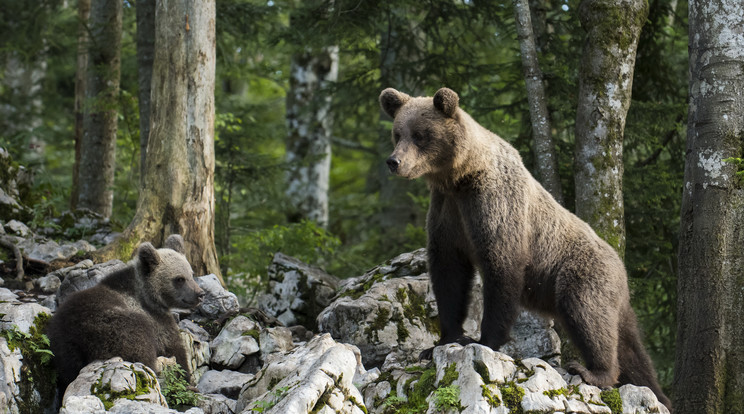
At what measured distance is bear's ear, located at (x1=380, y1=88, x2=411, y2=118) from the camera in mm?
7234

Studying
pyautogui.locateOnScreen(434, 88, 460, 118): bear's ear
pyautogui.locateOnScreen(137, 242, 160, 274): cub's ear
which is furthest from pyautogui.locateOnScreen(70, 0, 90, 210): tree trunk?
pyautogui.locateOnScreen(434, 88, 460, 118): bear's ear

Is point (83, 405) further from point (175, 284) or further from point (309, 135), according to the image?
point (309, 135)

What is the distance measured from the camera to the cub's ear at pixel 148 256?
24.2 feet

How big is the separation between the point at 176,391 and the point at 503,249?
3.14 metres

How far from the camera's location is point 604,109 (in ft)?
28.8

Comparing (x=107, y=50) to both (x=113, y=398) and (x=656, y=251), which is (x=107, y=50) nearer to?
(x=113, y=398)

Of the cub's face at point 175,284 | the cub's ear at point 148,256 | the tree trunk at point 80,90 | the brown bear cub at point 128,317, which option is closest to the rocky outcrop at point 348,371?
the brown bear cub at point 128,317

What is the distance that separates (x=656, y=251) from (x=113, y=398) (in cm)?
872

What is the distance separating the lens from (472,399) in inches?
229

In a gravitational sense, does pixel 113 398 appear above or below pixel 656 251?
Answer: below

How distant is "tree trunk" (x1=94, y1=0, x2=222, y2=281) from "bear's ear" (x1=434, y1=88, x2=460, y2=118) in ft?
13.5

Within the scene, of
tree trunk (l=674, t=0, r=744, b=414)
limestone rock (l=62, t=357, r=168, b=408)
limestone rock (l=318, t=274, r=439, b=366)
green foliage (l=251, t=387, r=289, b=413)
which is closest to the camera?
green foliage (l=251, t=387, r=289, b=413)

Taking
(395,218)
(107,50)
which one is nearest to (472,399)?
(107,50)

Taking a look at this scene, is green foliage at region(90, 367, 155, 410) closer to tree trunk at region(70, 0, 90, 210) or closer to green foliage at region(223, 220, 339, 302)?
green foliage at region(223, 220, 339, 302)
